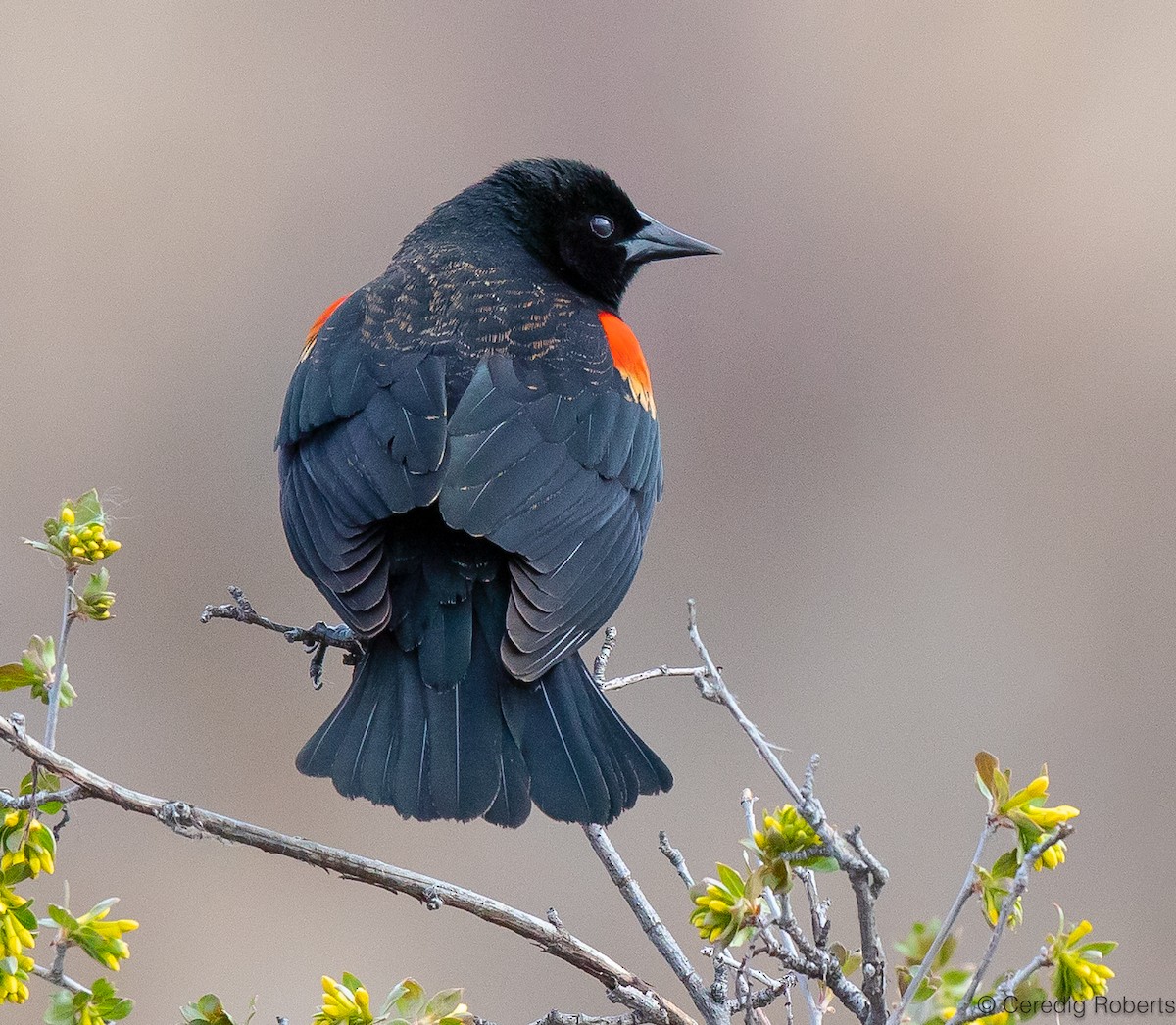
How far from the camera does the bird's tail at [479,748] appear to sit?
6.68 feet

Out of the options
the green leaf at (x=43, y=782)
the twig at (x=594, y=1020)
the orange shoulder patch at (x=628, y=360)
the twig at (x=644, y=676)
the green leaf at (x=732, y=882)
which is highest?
the orange shoulder patch at (x=628, y=360)

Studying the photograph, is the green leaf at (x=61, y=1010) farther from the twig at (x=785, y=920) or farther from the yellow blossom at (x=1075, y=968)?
the yellow blossom at (x=1075, y=968)

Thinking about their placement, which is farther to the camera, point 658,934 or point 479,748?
point 479,748

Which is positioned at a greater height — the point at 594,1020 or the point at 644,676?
the point at 644,676

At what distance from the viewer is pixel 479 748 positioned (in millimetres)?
2092

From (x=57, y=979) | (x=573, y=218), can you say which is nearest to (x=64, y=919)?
(x=57, y=979)

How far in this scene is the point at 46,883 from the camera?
3686mm

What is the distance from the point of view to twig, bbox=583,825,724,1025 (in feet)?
5.14

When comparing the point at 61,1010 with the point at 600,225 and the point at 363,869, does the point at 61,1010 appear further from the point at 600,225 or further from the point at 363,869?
the point at 600,225

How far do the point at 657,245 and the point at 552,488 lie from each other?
4.09ft

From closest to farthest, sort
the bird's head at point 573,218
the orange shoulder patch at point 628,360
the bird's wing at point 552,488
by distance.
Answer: the bird's wing at point 552,488 → the orange shoulder patch at point 628,360 → the bird's head at point 573,218

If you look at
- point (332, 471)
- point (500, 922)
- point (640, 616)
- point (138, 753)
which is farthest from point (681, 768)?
point (500, 922)

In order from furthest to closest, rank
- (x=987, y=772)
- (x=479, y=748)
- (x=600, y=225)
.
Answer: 1. (x=600, y=225)
2. (x=479, y=748)
3. (x=987, y=772)

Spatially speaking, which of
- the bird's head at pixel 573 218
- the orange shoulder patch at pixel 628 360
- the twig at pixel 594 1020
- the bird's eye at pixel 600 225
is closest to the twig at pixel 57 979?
the twig at pixel 594 1020
